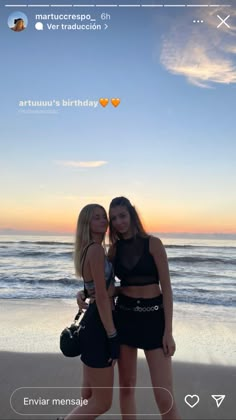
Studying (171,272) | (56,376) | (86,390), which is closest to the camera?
(86,390)

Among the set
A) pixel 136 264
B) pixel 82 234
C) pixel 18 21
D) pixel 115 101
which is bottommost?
pixel 136 264

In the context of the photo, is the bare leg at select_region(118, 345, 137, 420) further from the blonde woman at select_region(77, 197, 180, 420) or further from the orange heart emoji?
the orange heart emoji

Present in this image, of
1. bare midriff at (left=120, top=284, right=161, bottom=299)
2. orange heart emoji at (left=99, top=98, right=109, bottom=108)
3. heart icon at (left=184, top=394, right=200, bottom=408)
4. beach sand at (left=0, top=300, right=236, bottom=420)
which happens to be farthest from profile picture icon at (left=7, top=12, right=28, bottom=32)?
heart icon at (left=184, top=394, right=200, bottom=408)

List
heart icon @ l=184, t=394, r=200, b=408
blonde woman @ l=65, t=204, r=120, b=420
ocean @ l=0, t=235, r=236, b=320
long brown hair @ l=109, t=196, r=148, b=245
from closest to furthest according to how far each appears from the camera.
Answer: blonde woman @ l=65, t=204, r=120, b=420 < long brown hair @ l=109, t=196, r=148, b=245 < heart icon @ l=184, t=394, r=200, b=408 < ocean @ l=0, t=235, r=236, b=320

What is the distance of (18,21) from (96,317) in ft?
4.64

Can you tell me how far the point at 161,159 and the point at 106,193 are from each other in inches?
15.0

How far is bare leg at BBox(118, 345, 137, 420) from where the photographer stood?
6.10ft

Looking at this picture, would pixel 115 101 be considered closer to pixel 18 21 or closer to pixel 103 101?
pixel 103 101

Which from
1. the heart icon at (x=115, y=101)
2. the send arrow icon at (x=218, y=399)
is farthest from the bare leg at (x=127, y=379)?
the heart icon at (x=115, y=101)

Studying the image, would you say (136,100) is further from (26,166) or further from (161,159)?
(26,166)

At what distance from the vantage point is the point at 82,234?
1828mm

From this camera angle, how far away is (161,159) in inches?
91.6

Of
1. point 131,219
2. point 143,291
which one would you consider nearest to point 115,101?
point 131,219

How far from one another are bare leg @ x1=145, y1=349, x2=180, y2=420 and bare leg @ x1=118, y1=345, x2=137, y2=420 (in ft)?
0.32
